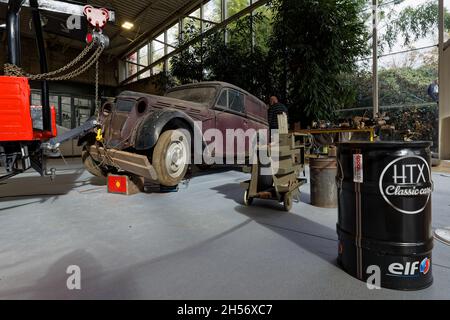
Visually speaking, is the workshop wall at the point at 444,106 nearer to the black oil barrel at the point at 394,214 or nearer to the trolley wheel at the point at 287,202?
the trolley wheel at the point at 287,202

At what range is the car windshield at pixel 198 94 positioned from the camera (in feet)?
16.6

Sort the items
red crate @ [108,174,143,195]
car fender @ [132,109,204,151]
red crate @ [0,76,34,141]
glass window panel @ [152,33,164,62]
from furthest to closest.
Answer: glass window panel @ [152,33,164,62] → red crate @ [108,174,143,195] → car fender @ [132,109,204,151] → red crate @ [0,76,34,141]

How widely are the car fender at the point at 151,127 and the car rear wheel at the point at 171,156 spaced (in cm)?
12

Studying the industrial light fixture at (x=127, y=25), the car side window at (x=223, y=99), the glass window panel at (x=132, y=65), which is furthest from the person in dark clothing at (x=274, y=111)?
the glass window panel at (x=132, y=65)

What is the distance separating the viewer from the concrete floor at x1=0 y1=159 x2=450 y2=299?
1.54m

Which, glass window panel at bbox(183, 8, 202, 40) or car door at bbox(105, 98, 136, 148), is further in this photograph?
glass window panel at bbox(183, 8, 202, 40)

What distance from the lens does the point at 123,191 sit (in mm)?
4098

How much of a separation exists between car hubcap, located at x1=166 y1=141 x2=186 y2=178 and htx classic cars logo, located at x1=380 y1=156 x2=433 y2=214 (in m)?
2.58

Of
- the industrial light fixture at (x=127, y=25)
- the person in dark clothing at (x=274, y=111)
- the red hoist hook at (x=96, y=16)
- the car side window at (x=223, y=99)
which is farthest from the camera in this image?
the industrial light fixture at (x=127, y=25)

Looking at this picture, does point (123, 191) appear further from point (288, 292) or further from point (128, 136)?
point (288, 292)

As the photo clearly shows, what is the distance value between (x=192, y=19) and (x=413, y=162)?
44.9 feet

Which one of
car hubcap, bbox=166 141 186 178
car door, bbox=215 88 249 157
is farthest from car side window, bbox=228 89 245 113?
car hubcap, bbox=166 141 186 178

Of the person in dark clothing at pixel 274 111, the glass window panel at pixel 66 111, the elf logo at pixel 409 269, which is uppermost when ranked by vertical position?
the glass window panel at pixel 66 111

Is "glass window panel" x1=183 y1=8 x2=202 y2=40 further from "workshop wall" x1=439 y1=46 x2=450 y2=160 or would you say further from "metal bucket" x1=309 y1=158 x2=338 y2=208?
"metal bucket" x1=309 y1=158 x2=338 y2=208
